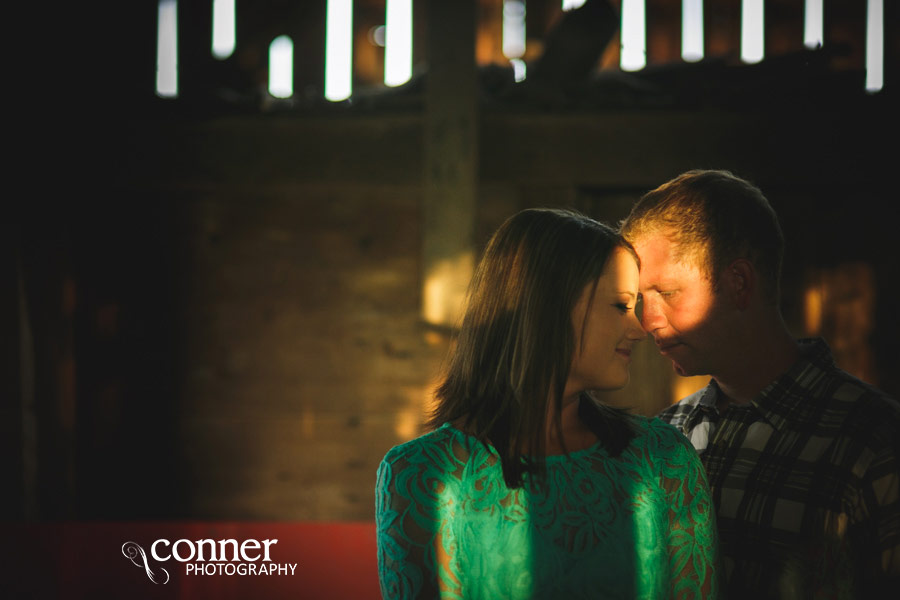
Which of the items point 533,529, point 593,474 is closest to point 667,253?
point 593,474

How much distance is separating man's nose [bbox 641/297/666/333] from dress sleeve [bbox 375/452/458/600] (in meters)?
0.71

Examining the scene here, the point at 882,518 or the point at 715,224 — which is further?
the point at 715,224

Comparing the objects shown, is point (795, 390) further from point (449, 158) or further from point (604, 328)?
point (449, 158)

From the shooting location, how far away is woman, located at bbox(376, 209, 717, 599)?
3.38 feet

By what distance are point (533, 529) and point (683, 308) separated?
668mm

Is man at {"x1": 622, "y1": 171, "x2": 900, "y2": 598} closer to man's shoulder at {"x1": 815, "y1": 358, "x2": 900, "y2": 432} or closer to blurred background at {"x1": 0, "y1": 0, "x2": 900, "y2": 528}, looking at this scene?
man's shoulder at {"x1": 815, "y1": 358, "x2": 900, "y2": 432}

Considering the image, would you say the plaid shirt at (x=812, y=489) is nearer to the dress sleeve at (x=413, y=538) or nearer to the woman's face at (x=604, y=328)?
the woman's face at (x=604, y=328)

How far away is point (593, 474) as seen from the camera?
1100 millimetres

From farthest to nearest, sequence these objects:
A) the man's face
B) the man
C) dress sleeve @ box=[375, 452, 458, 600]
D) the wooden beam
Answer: the wooden beam, the man's face, the man, dress sleeve @ box=[375, 452, 458, 600]

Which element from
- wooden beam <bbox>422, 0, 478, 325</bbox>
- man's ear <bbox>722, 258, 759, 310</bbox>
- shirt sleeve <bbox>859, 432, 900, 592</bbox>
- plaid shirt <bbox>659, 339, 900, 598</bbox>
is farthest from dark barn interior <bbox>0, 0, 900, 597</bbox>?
shirt sleeve <bbox>859, 432, 900, 592</bbox>

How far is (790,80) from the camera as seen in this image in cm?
313

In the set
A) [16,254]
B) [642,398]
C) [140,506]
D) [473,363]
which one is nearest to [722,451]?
[473,363]

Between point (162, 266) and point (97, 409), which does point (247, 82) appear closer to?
point (162, 266)

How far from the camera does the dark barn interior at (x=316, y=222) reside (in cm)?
309
